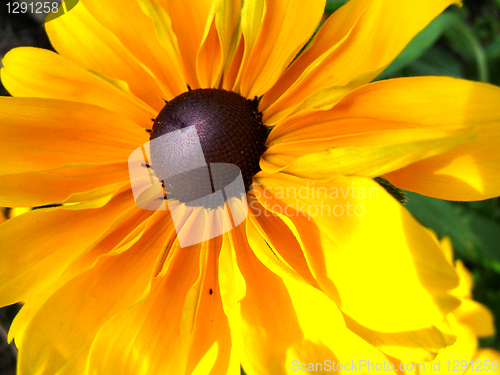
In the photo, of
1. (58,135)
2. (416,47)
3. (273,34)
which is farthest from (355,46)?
(416,47)

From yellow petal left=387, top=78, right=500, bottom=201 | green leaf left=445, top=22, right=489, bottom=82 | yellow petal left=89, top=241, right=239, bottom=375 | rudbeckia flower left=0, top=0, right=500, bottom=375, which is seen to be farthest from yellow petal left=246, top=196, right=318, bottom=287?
green leaf left=445, top=22, right=489, bottom=82

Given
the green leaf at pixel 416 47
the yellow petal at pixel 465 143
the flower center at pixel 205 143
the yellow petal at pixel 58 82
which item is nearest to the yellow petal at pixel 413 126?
the yellow petal at pixel 465 143

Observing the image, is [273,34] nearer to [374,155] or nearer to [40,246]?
[374,155]

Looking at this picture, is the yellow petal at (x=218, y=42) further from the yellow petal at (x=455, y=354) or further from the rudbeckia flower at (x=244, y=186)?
the yellow petal at (x=455, y=354)

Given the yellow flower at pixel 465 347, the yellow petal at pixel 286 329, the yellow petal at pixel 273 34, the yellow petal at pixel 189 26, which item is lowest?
the yellow flower at pixel 465 347

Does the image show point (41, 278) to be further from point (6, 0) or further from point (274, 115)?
point (6, 0)

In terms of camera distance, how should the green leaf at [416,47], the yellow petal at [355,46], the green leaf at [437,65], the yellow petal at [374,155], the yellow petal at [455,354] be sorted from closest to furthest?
the yellow petal at [374,155] → the yellow petal at [355,46] → the yellow petal at [455,354] → the green leaf at [416,47] → the green leaf at [437,65]

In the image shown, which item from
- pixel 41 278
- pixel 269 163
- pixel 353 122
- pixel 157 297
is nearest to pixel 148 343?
pixel 157 297
